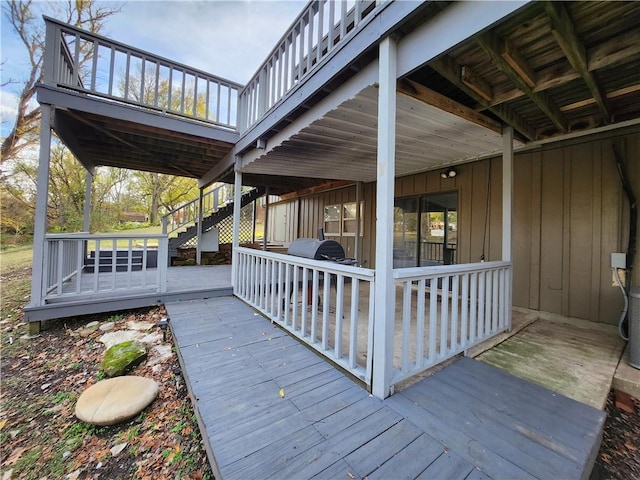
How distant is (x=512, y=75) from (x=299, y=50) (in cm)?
243

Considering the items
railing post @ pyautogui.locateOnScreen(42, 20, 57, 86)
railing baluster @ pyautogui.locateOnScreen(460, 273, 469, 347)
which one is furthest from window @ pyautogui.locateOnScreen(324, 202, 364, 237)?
railing post @ pyautogui.locateOnScreen(42, 20, 57, 86)

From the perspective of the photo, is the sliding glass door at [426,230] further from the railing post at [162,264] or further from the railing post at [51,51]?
the railing post at [51,51]

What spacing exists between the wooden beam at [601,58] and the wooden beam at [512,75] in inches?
5.3

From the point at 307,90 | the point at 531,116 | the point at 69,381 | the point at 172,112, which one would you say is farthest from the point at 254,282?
the point at 531,116

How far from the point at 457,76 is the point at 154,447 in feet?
12.4

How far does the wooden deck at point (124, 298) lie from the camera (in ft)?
11.7

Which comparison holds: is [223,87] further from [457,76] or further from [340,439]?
[340,439]

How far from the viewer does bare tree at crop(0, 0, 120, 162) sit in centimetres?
951

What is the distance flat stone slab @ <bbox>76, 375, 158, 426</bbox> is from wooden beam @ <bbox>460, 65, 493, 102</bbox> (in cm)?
396

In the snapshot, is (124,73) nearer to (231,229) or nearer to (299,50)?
(299,50)

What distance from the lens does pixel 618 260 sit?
3111 millimetres

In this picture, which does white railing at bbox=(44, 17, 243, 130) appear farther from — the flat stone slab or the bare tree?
the bare tree

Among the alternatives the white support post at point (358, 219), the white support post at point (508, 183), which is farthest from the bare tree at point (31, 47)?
the white support post at point (508, 183)

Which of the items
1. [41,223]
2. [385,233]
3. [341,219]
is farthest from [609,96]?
[41,223]
